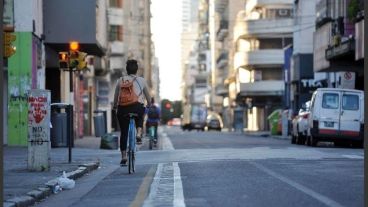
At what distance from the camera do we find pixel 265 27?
91438 millimetres

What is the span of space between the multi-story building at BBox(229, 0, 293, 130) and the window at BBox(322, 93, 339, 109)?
59219mm

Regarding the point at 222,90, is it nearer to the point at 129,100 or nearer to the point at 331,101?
the point at 331,101

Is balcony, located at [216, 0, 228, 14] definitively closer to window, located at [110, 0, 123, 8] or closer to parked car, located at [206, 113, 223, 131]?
parked car, located at [206, 113, 223, 131]

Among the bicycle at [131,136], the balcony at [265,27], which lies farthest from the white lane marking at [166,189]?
the balcony at [265,27]

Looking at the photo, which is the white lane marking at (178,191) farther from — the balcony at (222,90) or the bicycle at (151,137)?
the balcony at (222,90)

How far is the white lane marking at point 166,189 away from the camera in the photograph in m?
9.91

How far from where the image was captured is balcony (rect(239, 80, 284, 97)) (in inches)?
3620

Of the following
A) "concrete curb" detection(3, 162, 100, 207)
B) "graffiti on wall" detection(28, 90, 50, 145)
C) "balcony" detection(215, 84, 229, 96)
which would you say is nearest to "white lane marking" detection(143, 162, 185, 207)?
"concrete curb" detection(3, 162, 100, 207)

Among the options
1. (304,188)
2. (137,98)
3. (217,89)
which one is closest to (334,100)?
(137,98)

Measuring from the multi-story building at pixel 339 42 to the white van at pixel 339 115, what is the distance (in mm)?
8287

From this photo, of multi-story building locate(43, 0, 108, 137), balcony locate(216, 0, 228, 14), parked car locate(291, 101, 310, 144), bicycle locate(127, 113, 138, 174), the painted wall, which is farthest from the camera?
balcony locate(216, 0, 228, 14)

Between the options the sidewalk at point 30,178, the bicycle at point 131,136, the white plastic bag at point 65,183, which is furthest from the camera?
the bicycle at point 131,136

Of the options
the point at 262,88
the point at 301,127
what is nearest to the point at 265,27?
the point at 262,88

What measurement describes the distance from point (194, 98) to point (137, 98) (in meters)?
170
